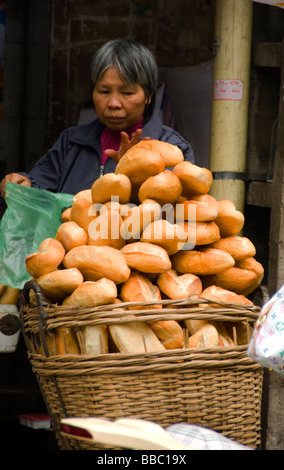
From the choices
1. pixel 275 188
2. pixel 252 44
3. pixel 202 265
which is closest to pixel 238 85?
pixel 252 44

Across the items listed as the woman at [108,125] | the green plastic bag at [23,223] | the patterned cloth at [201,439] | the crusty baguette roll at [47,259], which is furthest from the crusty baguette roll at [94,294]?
the woman at [108,125]

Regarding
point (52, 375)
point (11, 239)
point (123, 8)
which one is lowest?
point (52, 375)

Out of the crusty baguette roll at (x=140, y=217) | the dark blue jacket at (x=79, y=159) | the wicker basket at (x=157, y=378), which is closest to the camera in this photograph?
the wicker basket at (x=157, y=378)

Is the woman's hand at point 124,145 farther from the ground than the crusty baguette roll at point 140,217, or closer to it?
farther from the ground

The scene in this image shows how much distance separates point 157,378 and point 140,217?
0.44m

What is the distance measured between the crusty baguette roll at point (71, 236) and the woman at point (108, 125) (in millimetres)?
652

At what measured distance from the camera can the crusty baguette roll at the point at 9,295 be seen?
2232 mm

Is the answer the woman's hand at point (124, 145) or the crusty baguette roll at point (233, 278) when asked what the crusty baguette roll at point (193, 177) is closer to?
the crusty baguette roll at point (233, 278)

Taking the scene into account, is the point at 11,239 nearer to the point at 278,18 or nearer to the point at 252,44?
the point at 252,44

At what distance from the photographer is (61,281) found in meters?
1.68

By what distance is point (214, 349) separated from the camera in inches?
62.5

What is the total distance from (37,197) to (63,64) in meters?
2.25

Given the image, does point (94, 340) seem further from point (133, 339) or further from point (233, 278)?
point (233, 278)

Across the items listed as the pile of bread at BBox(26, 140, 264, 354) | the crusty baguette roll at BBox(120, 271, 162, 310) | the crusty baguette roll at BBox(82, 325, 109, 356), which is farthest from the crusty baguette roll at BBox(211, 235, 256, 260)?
the crusty baguette roll at BBox(82, 325, 109, 356)
